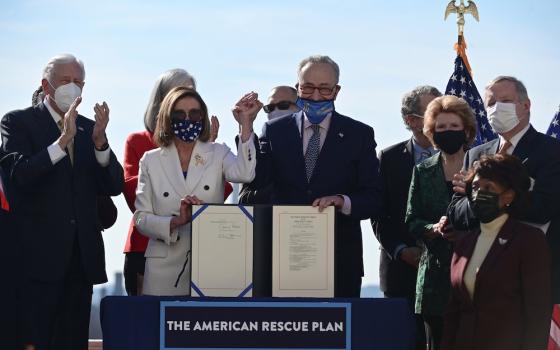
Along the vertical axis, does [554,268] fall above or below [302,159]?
below

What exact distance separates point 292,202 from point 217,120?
97 cm

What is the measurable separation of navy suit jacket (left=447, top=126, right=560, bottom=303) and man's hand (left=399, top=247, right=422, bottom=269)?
0.94 m

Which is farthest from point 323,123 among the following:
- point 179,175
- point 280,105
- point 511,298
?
point 511,298

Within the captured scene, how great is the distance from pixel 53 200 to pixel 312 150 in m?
1.75

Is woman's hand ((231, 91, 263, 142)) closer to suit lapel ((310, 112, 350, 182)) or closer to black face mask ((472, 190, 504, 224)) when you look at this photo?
suit lapel ((310, 112, 350, 182))

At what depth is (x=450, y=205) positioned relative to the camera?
7812 mm

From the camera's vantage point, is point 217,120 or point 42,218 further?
point 217,120

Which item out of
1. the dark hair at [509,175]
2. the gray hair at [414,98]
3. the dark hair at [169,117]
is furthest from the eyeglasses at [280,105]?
the dark hair at [509,175]

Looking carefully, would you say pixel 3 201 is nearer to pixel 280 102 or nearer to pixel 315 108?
pixel 315 108

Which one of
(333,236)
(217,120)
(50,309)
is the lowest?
(50,309)

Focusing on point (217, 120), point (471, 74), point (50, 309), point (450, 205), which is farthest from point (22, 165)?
point (471, 74)

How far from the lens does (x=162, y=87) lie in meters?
8.94

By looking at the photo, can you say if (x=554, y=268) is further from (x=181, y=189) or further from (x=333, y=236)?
(x=181, y=189)

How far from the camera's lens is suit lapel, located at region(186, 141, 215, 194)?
7.97 metres
